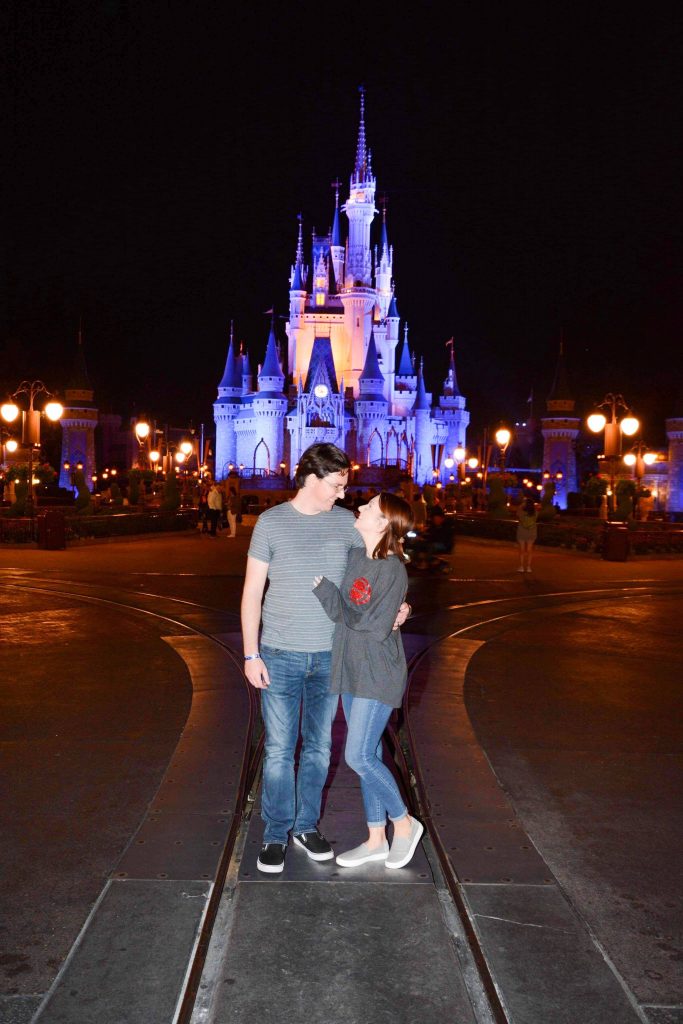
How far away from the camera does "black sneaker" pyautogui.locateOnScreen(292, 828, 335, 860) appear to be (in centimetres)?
433

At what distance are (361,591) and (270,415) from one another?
82913 millimetres

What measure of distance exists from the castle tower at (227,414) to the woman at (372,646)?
87.1 m

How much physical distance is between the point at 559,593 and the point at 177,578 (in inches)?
269

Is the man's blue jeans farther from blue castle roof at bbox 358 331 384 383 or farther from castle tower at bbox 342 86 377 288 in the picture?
castle tower at bbox 342 86 377 288

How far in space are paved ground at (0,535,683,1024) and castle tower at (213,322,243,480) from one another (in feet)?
258

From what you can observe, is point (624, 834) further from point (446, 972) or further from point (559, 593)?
point (559, 593)

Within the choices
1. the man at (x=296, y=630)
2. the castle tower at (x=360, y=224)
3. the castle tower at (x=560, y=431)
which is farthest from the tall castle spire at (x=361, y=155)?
the man at (x=296, y=630)

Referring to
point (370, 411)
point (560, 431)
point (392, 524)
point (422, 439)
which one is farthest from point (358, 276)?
point (392, 524)

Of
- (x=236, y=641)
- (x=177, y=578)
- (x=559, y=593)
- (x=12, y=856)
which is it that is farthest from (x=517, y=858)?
(x=177, y=578)

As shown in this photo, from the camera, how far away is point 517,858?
4363mm

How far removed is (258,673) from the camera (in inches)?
165

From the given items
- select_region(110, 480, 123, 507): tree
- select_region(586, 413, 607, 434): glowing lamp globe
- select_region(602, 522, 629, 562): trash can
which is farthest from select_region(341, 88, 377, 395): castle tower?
select_region(602, 522, 629, 562): trash can

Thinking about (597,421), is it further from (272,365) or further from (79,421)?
(272,365)

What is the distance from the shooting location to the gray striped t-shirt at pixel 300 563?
4.19 metres
